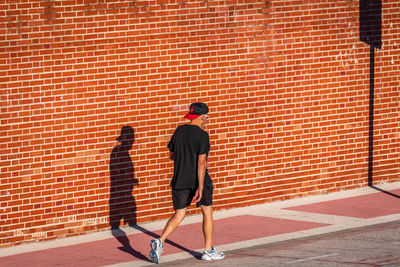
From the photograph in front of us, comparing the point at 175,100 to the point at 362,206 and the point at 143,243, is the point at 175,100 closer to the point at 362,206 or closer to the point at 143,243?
the point at 143,243

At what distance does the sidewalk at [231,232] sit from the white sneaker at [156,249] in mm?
202

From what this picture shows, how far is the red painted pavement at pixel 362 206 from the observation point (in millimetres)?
13344

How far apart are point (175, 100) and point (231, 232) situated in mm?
2221

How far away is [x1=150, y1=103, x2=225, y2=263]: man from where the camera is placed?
10.4 metres

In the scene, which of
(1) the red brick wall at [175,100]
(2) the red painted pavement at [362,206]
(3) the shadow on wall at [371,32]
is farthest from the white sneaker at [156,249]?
(3) the shadow on wall at [371,32]

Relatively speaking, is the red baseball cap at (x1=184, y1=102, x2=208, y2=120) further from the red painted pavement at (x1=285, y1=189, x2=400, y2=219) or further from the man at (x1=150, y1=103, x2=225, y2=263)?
the red painted pavement at (x1=285, y1=189, x2=400, y2=219)

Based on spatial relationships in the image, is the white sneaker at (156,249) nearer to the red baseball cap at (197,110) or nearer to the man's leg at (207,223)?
the man's leg at (207,223)

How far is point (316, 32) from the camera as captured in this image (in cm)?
1469

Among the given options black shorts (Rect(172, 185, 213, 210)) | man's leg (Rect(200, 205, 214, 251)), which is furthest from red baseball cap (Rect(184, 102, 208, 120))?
man's leg (Rect(200, 205, 214, 251))

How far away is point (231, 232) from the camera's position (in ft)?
40.5

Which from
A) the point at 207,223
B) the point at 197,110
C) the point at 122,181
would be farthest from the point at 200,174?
the point at 122,181

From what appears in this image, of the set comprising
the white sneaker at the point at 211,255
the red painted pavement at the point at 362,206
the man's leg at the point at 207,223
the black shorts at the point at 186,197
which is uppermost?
the black shorts at the point at 186,197

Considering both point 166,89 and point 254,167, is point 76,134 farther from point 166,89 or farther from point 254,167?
point 254,167

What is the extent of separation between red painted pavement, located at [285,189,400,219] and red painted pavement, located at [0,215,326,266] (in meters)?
0.93
